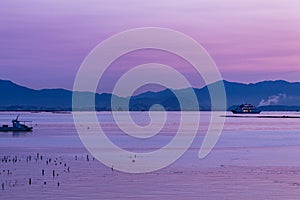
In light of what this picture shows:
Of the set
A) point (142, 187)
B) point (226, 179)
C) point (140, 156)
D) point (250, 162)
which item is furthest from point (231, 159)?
point (142, 187)

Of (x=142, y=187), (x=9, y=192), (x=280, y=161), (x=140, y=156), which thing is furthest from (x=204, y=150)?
(x=9, y=192)

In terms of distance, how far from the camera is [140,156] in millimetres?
42312

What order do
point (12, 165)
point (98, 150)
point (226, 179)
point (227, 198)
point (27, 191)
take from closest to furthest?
point (227, 198)
point (27, 191)
point (226, 179)
point (12, 165)
point (98, 150)

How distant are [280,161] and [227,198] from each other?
15.2 metres

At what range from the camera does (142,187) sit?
87.7 feet

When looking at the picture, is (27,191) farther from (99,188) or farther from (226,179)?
(226,179)

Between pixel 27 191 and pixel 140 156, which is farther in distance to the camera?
pixel 140 156

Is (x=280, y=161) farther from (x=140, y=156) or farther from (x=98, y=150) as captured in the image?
(x=98, y=150)

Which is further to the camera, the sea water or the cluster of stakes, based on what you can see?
the cluster of stakes

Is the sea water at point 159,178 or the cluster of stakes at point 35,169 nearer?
the sea water at point 159,178

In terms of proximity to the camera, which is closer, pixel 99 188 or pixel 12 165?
pixel 99 188

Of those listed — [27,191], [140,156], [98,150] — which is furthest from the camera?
[98,150]

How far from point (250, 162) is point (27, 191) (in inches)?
623

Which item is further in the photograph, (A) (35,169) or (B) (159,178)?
(A) (35,169)
